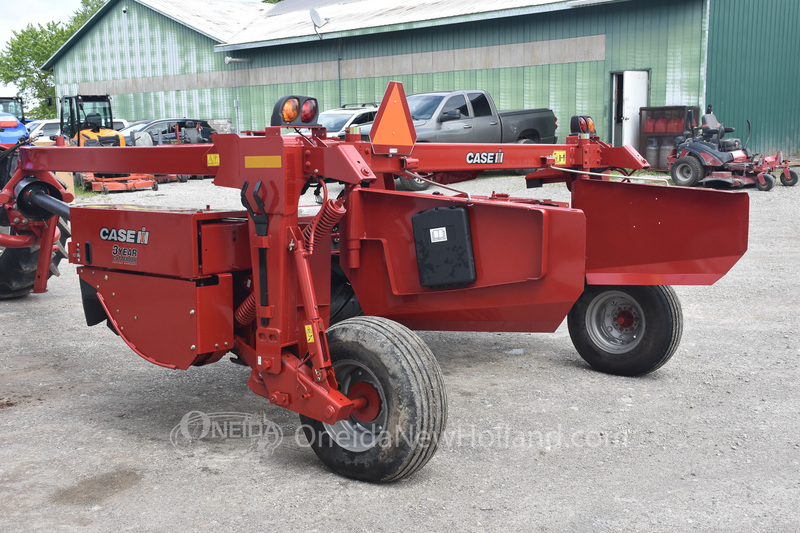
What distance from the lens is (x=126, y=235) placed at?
4445 millimetres

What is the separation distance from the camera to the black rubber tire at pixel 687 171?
15195 mm

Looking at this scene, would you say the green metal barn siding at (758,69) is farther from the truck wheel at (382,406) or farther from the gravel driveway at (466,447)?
the truck wheel at (382,406)

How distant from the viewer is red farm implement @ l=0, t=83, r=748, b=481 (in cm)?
375

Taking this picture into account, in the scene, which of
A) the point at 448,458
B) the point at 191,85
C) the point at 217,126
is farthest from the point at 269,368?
the point at 191,85

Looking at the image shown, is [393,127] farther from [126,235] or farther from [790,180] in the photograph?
[790,180]

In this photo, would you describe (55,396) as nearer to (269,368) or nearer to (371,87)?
(269,368)

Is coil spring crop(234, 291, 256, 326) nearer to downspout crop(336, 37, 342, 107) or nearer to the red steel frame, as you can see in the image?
the red steel frame

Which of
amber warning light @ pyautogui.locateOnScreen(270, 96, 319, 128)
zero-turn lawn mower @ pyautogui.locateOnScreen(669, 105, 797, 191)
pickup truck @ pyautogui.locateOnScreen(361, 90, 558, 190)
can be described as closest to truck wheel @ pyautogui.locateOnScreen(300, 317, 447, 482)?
amber warning light @ pyautogui.locateOnScreen(270, 96, 319, 128)

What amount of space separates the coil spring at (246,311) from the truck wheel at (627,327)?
237 cm

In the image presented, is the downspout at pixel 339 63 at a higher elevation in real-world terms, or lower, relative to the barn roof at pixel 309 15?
lower

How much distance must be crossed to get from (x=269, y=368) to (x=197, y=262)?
2.22ft

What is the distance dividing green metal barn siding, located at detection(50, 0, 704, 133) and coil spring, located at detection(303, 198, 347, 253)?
17.4 metres

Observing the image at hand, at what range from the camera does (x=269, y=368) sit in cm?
390

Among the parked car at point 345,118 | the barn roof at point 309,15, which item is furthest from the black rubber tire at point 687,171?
the parked car at point 345,118
